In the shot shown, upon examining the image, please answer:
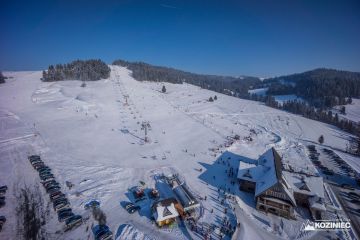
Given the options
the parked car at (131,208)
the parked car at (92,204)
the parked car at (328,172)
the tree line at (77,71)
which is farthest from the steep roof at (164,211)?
the tree line at (77,71)

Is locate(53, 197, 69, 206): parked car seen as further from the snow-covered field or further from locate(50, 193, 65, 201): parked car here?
the snow-covered field

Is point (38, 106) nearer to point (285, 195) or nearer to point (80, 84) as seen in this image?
point (80, 84)

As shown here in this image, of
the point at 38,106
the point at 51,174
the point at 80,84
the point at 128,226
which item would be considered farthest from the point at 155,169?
the point at 80,84

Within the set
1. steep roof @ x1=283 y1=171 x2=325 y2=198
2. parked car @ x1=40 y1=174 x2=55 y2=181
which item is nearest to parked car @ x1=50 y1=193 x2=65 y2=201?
parked car @ x1=40 y1=174 x2=55 y2=181

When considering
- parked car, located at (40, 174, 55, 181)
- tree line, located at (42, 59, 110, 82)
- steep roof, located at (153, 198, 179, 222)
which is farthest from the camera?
tree line, located at (42, 59, 110, 82)

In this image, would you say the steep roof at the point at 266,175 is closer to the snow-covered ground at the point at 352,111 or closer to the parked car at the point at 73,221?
the parked car at the point at 73,221

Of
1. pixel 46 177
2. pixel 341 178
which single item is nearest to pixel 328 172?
pixel 341 178

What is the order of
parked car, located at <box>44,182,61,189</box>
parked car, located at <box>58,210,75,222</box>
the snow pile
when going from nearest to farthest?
the snow pile
parked car, located at <box>58,210,75,222</box>
parked car, located at <box>44,182,61,189</box>

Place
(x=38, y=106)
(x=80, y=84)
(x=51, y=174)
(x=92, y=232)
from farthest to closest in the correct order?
(x=80, y=84) < (x=38, y=106) < (x=51, y=174) < (x=92, y=232)
